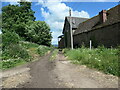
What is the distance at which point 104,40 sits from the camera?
1563cm

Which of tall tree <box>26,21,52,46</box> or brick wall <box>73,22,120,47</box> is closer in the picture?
brick wall <box>73,22,120,47</box>

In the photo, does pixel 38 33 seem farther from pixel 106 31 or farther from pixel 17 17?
pixel 106 31

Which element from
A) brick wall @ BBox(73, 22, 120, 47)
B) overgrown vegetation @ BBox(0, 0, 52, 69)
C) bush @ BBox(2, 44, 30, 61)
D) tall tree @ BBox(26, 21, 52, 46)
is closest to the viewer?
bush @ BBox(2, 44, 30, 61)

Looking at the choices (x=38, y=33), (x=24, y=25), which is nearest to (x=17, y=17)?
(x=24, y=25)

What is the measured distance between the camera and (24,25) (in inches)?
1106

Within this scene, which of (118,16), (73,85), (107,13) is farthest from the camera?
(107,13)

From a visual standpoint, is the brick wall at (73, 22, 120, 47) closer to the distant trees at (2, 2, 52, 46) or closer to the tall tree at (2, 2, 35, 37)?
the distant trees at (2, 2, 52, 46)

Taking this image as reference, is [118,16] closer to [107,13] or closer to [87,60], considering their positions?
[107,13]

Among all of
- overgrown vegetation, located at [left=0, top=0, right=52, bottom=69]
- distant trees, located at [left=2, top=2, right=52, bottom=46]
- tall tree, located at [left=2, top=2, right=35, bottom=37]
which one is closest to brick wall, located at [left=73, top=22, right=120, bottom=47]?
overgrown vegetation, located at [left=0, top=0, right=52, bottom=69]

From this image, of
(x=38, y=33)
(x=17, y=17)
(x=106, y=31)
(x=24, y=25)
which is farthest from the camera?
(x=17, y=17)

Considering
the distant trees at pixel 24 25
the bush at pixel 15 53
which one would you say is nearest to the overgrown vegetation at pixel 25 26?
the distant trees at pixel 24 25

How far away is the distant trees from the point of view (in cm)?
2705

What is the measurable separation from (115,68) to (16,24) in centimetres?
2872

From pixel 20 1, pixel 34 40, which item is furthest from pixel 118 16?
pixel 20 1
